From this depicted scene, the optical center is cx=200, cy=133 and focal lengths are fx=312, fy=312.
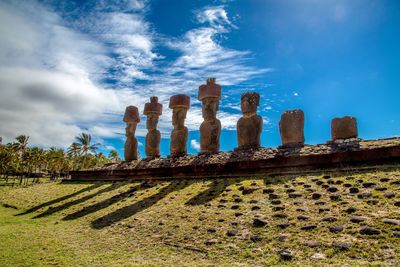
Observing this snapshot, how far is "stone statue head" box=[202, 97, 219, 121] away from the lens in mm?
13531

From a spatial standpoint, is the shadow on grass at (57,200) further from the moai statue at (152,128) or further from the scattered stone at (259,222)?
the scattered stone at (259,222)

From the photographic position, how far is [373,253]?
12.3 feet

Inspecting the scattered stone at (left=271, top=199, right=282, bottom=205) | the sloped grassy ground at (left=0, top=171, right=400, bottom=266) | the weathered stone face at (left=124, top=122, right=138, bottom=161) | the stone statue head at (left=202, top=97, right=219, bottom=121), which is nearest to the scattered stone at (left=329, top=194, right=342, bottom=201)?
the sloped grassy ground at (left=0, top=171, right=400, bottom=266)

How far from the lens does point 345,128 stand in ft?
34.9

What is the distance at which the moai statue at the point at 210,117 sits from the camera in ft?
43.3

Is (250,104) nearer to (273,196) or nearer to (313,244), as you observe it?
(273,196)

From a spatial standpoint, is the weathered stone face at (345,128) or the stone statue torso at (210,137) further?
the stone statue torso at (210,137)

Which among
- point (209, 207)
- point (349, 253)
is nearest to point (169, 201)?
point (209, 207)

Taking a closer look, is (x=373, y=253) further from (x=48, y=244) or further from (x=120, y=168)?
(x=120, y=168)

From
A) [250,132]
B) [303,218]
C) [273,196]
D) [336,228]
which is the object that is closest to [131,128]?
[250,132]

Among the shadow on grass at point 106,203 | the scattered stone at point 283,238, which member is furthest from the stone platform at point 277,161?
the scattered stone at point 283,238

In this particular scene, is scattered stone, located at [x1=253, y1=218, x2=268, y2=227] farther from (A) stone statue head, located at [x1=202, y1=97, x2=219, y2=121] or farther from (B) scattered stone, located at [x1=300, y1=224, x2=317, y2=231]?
(A) stone statue head, located at [x1=202, y1=97, x2=219, y2=121]

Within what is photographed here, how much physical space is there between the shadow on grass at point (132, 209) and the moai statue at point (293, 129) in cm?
373

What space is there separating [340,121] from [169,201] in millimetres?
6532
